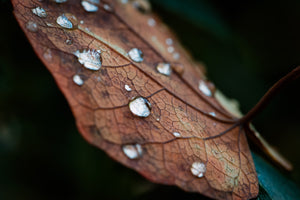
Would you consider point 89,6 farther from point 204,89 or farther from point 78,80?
point 204,89

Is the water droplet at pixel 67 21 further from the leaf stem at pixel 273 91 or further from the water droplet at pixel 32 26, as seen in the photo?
the leaf stem at pixel 273 91

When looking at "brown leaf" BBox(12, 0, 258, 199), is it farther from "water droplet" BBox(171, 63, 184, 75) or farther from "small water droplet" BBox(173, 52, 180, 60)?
"small water droplet" BBox(173, 52, 180, 60)

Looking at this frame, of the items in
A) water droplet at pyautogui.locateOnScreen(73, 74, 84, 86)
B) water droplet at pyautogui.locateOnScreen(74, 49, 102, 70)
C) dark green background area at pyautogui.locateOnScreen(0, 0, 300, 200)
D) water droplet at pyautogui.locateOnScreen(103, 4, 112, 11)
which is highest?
water droplet at pyautogui.locateOnScreen(74, 49, 102, 70)

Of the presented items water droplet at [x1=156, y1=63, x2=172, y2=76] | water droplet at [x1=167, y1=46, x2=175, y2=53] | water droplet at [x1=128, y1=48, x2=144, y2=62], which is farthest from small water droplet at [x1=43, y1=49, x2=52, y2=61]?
water droplet at [x1=167, y1=46, x2=175, y2=53]

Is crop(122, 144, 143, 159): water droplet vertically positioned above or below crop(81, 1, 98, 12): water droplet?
below

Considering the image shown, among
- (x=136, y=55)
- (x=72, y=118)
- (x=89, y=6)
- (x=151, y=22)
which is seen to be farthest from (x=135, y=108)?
(x=72, y=118)

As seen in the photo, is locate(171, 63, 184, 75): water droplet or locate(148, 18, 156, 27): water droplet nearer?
locate(171, 63, 184, 75): water droplet
